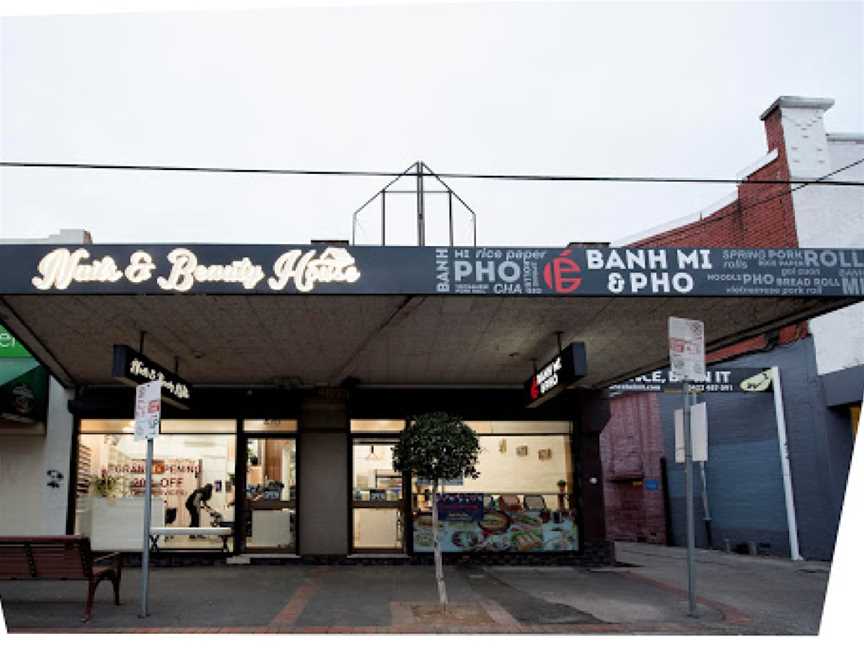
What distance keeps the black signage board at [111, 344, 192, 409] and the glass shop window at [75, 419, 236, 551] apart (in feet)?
10.8

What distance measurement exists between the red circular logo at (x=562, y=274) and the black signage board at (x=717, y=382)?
7636 millimetres

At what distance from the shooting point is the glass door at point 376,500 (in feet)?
47.0

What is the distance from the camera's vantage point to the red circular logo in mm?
8680

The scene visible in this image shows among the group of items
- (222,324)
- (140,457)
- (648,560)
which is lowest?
(648,560)

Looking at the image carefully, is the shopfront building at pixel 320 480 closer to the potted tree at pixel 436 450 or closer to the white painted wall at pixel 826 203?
the potted tree at pixel 436 450

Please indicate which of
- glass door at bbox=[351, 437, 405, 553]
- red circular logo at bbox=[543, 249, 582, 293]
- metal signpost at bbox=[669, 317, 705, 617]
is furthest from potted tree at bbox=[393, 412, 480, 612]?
glass door at bbox=[351, 437, 405, 553]

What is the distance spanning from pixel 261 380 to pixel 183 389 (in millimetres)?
3232

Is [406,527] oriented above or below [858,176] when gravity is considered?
below

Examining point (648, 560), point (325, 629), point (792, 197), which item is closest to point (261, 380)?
point (325, 629)

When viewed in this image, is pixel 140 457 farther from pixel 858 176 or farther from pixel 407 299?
pixel 858 176

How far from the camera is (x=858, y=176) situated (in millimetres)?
15641

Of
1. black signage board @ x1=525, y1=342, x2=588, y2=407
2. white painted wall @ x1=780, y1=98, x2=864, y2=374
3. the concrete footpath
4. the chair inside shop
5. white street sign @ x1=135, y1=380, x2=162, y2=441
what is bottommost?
the concrete footpath

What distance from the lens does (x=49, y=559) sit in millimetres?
8453

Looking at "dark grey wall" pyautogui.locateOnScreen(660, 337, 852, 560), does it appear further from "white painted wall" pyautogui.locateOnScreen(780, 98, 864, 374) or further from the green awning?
the green awning
